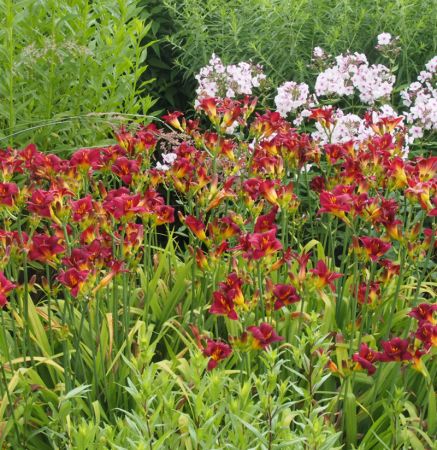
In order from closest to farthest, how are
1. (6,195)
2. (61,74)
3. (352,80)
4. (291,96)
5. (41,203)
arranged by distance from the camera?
(41,203), (6,195), (291,96), (352,80), (61,74)

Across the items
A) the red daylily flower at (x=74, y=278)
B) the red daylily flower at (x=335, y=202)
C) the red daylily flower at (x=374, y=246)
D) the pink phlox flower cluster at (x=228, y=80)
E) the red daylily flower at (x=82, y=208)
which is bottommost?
the red daylily flower at (x=74, y=278)

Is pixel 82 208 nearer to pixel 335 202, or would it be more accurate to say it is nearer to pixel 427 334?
pixel 335 202

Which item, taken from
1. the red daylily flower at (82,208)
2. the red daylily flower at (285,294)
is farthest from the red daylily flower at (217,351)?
the red daylily flower at (82,208)

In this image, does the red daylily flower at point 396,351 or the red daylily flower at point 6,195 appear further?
the red daylily flower at point 6,195

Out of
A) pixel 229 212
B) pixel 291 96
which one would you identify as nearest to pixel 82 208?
pixel 229 212

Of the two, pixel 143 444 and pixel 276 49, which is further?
pixel 276 49

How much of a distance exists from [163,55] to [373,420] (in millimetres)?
5027

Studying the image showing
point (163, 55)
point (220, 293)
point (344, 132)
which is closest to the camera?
point (220, 293)

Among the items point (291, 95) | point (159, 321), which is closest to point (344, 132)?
point (291, 95)

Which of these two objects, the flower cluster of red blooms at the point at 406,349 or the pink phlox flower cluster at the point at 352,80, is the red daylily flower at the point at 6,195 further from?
the pink phlox flower cluster at the point at 352,80

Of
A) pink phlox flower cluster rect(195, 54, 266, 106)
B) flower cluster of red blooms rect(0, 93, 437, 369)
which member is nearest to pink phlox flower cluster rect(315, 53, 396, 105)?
pink phlox flower cluster rect(195, 54, 266, 106)

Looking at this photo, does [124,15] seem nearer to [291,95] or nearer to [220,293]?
[291,95]

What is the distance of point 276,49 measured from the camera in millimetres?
6207

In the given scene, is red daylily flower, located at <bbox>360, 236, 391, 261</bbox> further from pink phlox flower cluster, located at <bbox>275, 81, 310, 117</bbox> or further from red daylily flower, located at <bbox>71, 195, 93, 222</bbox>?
pink phlox flower cluster, located at <bbox>275, 81, 310, 117</bbox>
